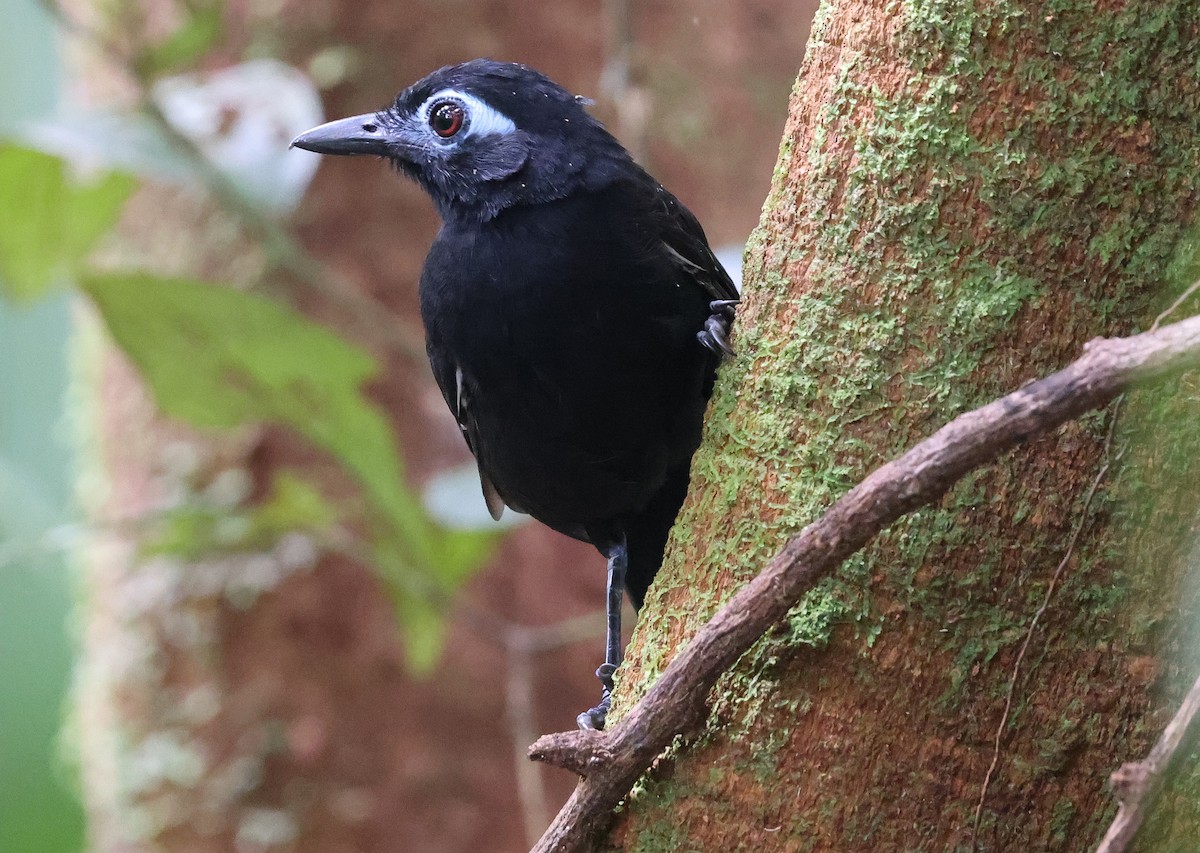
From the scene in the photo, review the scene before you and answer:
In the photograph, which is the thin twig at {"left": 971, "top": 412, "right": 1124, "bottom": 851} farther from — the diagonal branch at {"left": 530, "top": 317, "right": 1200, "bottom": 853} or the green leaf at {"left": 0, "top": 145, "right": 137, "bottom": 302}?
the green leaf at {"left": 0, "top": 145, "right": 137, "bottom": 302}

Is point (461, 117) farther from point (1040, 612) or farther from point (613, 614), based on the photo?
point (1040, 612)

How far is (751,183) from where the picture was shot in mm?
4492

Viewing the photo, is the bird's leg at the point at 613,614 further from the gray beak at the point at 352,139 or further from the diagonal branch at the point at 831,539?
the gray beak at the point at 352,139

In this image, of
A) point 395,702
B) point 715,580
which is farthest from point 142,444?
point 715,580

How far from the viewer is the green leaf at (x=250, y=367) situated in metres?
2.93

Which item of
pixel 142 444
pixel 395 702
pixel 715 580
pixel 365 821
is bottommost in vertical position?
pixel 715 580

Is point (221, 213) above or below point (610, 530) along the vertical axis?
above

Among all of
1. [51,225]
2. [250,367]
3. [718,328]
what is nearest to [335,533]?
[250,367]

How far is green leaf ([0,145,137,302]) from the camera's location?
3086 mm

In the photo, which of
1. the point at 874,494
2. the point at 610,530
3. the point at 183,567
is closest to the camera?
the point at 874,494

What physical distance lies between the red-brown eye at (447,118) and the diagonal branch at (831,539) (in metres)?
1.35

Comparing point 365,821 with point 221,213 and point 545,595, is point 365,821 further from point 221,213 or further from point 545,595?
point 221,213

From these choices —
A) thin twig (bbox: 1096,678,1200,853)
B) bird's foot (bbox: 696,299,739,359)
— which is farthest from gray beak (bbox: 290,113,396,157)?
thin twig (bbox: 1096,678,1200,853)

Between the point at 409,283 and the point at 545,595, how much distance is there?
48.3 inches
